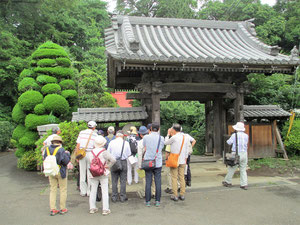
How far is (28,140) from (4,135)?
815 centimetres

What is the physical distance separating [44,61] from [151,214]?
9.69 metres

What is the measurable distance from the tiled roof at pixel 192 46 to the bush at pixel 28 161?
20.3 feet

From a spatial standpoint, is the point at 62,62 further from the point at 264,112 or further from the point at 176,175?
the point at 264,112

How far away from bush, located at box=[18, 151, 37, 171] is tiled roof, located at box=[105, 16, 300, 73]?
6178mm

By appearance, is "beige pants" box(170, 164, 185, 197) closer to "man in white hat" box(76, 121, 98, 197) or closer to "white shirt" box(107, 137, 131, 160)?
"white shirt" box(107, 137, 131, 160)

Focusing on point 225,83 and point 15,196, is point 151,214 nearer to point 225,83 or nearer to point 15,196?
point 15,196

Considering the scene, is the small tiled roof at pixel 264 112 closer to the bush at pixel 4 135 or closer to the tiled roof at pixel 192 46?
the tiled roof at pixel 192 46

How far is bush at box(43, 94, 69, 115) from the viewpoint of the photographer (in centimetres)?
1080

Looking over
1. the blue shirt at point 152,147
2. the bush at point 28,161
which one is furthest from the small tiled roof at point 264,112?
the bush at point 28,161

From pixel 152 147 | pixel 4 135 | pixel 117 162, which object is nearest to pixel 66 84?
pixel 117 162

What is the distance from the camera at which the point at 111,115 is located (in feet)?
29.7

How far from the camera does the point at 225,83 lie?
9.03 meters

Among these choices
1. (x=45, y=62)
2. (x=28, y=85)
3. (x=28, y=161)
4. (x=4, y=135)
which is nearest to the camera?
(x=28, y=161)

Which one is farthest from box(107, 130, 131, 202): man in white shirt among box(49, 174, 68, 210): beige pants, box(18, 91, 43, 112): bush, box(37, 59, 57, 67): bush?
box(37, 59, 57, 67): bush
